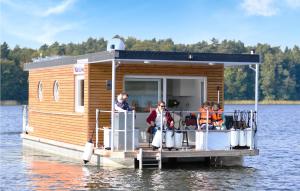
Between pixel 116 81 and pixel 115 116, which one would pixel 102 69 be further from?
pixel 115 116

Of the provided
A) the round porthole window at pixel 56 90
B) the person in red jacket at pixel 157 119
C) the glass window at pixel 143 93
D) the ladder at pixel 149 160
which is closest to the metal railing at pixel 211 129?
the person in red jacket at pixel 157 119

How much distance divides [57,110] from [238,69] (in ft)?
315

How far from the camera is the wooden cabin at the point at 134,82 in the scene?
71.4ft

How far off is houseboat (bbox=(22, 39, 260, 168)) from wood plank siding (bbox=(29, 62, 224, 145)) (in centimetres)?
3

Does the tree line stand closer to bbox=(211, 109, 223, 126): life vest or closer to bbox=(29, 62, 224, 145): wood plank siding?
bbox=(29, 62, 224, 145): wood plank siding

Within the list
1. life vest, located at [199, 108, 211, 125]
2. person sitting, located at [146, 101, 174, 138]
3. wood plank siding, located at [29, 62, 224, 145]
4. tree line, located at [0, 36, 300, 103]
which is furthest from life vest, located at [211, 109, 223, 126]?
tree line, located at [0, 36, 300, 103]

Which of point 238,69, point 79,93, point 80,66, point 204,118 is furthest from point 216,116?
point 238,69

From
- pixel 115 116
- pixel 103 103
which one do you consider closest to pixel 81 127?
pixel 103 103

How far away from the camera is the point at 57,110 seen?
26.4m

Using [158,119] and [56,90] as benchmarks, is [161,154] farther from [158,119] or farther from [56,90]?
[56,90]

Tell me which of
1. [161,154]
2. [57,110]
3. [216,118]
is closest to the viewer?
[161,154]

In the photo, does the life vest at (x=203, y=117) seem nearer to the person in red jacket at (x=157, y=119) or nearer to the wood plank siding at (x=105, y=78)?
the person in red jacket at (x=157, y=119)

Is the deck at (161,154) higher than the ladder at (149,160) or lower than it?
higher

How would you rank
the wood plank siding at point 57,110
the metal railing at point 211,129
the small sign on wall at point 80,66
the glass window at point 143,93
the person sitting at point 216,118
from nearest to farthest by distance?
the metal railing at point 211,129
the person sitting at point 216,118
the small sign on wall at point 80,66
the glass window at point 143,93
the wood plank siding at point 57,110
